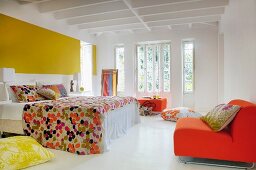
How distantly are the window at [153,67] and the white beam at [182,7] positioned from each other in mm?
2350

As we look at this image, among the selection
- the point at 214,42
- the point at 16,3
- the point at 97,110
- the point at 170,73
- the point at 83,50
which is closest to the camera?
the point at 97,110

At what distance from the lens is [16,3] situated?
177 inches

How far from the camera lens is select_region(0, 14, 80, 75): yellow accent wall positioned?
4.27 metres

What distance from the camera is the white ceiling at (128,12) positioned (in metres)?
4.62

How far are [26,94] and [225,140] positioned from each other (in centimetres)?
344

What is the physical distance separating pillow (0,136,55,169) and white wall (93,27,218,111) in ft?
17.0

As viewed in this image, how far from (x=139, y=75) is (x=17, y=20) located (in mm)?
4385

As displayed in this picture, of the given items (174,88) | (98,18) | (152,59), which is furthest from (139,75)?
(98,18)

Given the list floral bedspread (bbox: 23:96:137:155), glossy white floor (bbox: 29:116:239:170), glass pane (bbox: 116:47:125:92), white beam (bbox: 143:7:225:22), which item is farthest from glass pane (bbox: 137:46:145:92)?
floral bedspread (bbox: 23:96:137:155)

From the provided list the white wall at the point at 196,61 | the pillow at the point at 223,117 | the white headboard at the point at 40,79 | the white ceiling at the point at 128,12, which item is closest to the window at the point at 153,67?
the white wall at the point at 196,61

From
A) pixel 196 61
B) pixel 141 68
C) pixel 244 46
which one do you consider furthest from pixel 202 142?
pixel 141 68

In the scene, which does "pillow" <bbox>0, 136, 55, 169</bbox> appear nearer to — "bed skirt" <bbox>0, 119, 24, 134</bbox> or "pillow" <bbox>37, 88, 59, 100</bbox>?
"bed skirt" <bbox>0, 119, 24, 134</bbox>

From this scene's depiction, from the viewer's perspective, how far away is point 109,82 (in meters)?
7.57

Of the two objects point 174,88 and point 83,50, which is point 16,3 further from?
point 174,88
